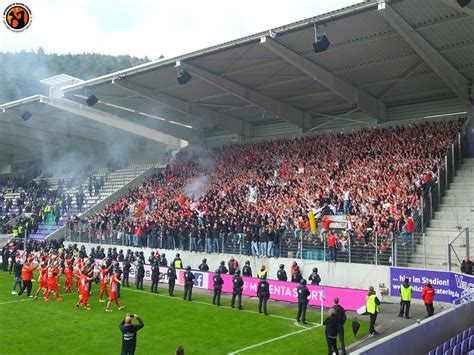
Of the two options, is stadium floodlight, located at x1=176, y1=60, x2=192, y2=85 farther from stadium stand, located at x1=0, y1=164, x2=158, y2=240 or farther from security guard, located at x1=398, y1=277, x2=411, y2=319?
stadium stand, located at x1=0, y1=164, x2=158, y2=240

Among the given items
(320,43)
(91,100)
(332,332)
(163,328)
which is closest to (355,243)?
(320,43)

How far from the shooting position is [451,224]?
21.5 m

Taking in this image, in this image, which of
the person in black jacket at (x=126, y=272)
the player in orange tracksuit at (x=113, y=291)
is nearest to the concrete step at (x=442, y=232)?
the player in orange tracksuit at (x=113, y=291)

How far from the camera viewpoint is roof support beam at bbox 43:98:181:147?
36188 millimetres

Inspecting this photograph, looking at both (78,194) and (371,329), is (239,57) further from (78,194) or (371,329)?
(78,194)

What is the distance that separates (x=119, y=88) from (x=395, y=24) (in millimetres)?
17865

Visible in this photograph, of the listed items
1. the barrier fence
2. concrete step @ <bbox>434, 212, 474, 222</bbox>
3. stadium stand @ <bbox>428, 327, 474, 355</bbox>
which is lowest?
stadium stand @ <bbox>428, 327, 474, 355</bbox>

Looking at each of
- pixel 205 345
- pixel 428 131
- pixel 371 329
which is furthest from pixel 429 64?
pixel 205 345

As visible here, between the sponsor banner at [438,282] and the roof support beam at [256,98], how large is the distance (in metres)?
14.3

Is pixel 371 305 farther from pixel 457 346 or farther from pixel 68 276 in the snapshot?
pixel 68 276

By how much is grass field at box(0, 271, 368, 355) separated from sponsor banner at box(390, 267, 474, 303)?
3.14m

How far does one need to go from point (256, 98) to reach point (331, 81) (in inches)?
212

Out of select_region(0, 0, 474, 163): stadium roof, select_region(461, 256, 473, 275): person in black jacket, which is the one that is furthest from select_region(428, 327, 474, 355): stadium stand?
select_region(0, 0, 474, 163): stadium roof

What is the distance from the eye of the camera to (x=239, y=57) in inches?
995
